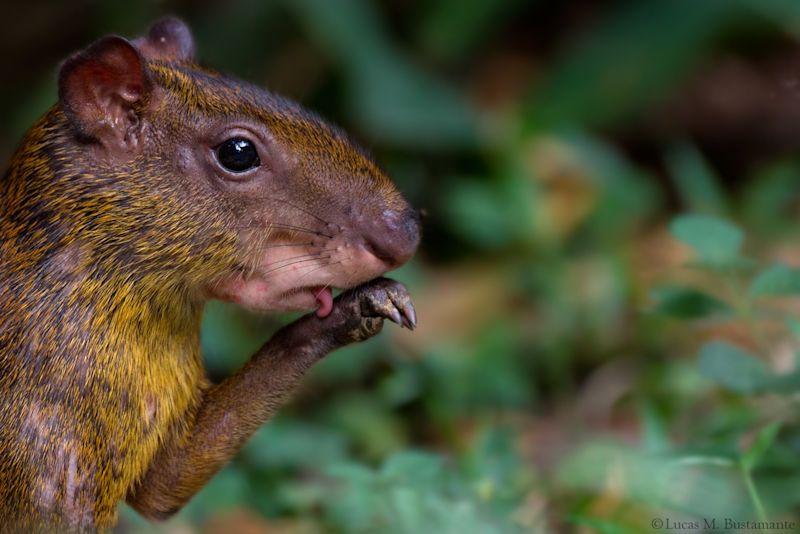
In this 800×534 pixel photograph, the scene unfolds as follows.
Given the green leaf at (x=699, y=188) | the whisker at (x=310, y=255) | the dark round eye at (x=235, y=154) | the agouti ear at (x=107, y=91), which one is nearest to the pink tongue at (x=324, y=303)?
the whisker at (x=310, y=255)

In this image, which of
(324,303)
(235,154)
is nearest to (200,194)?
(235,154)

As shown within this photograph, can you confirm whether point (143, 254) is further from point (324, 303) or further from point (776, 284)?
point (776, 284)

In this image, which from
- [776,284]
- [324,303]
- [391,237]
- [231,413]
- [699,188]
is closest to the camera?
[391,237]

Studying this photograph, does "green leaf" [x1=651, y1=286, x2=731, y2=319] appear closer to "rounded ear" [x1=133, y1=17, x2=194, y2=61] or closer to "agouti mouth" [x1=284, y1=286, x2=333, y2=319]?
"agouti mouth" [x1=284, y1=286, x2=333, y2=319]

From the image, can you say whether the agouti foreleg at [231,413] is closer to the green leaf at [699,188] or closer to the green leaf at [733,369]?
the green leaf at [733,369]

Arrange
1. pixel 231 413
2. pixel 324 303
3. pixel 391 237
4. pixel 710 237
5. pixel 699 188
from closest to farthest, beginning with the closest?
1. pixel 391 237
2. pixel 324 303
3. pixel 231 413
4. pixel 710 237
5. pixel 699 188

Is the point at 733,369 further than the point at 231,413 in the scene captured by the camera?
Yes
